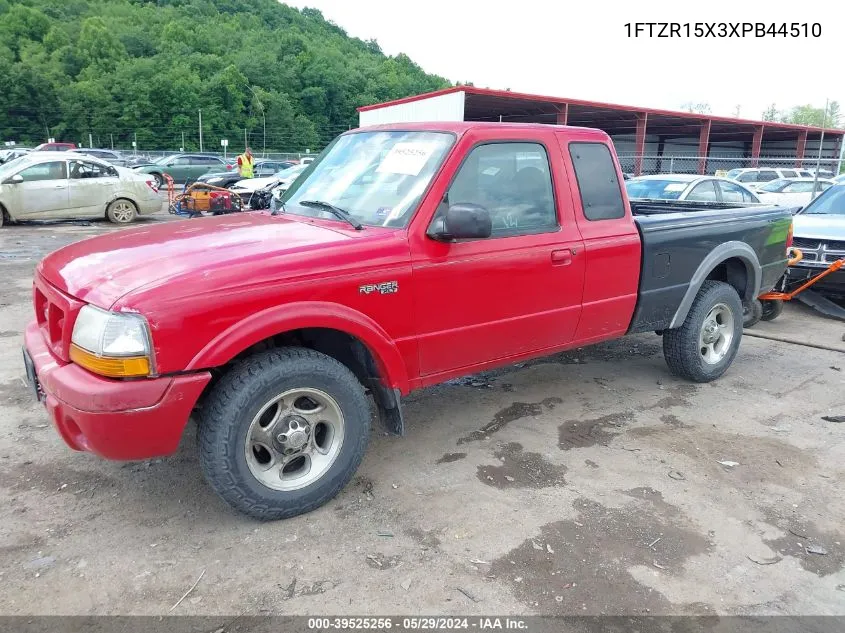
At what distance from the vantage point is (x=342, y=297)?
318 centimetres

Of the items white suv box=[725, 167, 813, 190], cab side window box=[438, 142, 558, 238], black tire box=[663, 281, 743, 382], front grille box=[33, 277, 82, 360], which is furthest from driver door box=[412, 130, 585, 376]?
white suv box=[725, 167, 813, 190]

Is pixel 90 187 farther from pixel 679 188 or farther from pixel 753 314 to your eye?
pixel 753 314

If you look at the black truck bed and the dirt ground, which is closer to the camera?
the dirt ground

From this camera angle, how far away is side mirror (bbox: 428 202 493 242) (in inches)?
129

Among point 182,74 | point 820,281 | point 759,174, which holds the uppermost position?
point 182,74

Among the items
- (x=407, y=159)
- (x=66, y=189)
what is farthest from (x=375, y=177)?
(x=66, y=189)

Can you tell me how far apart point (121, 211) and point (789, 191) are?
686 inches

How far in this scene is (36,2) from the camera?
90.6 meters

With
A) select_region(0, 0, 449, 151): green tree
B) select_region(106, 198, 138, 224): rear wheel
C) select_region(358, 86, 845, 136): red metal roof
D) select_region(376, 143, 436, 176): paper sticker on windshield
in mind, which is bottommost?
select_region(106, 198, 138, 224): rear wheel

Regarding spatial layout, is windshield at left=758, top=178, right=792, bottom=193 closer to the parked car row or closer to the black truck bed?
the parked car row

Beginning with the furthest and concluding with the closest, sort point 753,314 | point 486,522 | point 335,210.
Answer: point 753,314, point 335,210, point 486,522

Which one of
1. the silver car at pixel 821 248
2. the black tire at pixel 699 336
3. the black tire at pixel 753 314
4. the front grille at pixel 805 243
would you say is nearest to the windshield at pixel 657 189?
the silver car at pixel 821 248

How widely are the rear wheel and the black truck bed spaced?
12919 mm

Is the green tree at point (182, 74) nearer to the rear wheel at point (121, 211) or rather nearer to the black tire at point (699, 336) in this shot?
the rear wheel at point (121, 211)
